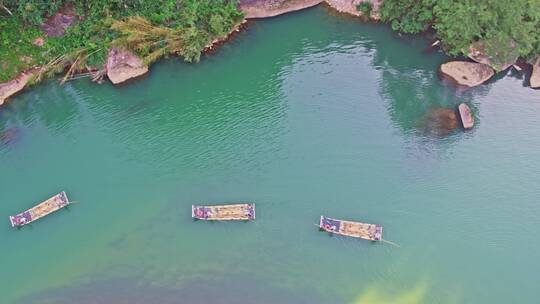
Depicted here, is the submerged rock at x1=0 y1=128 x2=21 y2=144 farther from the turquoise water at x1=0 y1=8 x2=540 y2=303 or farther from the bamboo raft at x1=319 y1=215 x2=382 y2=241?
the bamboo raft at x1=319 y1=215 x2=382 y2=241

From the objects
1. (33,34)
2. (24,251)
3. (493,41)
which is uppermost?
(33,34)

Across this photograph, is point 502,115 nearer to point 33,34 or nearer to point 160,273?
point 160,273

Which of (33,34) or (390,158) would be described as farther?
(33,34)

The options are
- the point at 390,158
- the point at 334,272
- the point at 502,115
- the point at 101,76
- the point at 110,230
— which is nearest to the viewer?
the point at 334,272

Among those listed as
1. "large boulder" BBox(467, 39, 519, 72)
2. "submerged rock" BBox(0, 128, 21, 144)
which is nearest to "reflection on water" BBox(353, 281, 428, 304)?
"large boulder" BBox(467, 39, 519, 72)

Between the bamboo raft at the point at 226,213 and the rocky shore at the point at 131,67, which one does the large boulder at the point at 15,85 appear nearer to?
the rocky shore at the point at 131,67

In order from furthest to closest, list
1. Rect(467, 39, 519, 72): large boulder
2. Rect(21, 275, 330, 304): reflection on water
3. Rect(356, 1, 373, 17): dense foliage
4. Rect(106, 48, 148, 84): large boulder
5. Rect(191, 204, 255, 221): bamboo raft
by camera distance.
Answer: Rect(356, 1, 373, 17): dense foliage → Rect(106, 48, 148, 84): large boulder → Rect(467, 39, 519, 72): large boulder → Rect(191, 204, 255, 221): bamboo raft → Rect(21, 275, 330, 304): reflection on water

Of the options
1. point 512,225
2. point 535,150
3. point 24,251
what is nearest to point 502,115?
point 535,150
